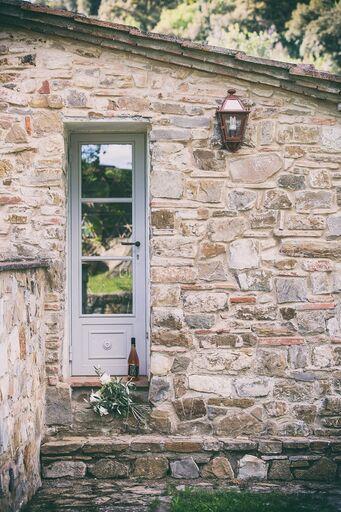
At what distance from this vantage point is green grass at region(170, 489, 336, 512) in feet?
14.7

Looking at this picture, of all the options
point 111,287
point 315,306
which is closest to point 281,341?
point 315,306

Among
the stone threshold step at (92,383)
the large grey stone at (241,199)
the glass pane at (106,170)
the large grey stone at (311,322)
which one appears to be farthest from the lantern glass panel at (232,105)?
the stone threshold step at (92,383)

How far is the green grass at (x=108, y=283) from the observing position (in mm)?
5648

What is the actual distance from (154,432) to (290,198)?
2.14 meters

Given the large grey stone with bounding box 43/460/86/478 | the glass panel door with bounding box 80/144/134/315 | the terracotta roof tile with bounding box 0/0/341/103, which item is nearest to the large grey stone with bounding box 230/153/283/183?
the terracotta roof tile with bounding box 0/0/341/103

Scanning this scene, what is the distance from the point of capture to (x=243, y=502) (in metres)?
4.59

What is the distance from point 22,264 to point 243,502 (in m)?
2.23

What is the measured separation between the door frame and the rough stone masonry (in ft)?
0.45

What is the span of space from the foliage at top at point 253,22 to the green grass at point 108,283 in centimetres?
1168

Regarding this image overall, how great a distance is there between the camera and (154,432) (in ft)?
17.1

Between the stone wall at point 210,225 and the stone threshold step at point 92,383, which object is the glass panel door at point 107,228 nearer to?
the stone wall at point 210,225

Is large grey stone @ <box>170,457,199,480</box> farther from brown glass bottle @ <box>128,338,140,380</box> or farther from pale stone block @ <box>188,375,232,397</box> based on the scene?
brown glass bottle @ <box>128,338,140,380</box>

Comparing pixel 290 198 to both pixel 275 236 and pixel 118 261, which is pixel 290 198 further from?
pixel 118 261

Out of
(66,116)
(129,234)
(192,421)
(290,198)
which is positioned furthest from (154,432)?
(66,116)
